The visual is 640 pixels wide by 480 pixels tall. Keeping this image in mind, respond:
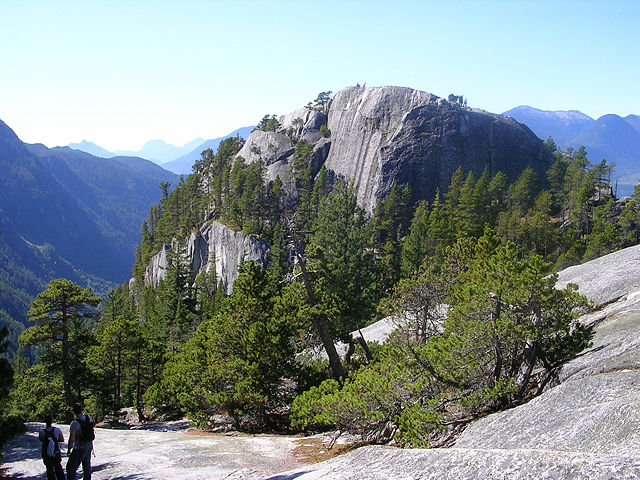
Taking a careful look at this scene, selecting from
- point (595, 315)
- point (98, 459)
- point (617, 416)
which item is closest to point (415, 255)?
point (595, 315)

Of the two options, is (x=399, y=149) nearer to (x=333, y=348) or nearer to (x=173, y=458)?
(x=333, y=348)

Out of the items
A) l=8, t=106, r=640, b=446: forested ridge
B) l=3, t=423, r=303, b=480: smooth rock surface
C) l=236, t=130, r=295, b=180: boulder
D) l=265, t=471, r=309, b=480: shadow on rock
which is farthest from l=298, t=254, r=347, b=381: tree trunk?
l=236, t=130, r=295, b=180: boulder

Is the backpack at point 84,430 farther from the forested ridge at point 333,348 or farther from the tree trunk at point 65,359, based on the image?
the tree trunk at point 65,359

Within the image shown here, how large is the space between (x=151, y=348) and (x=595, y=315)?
2910cm

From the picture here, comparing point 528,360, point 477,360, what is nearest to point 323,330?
point 477,360

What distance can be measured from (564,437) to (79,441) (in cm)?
1075

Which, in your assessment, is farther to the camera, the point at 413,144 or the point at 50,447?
the point at 413,144

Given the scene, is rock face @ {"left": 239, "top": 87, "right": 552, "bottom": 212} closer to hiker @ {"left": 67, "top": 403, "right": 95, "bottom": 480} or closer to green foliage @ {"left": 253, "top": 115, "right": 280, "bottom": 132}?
green foliage @ {"left": 253, "top": 115, "right": 280, "bottom": 132}

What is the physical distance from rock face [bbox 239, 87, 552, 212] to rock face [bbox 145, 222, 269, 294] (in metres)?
19.1

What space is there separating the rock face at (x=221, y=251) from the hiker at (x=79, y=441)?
6474 centimetres

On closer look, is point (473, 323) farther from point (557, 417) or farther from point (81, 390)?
point (81, 390)

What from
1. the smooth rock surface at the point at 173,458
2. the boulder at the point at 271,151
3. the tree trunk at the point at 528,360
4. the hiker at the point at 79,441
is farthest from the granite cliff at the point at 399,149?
the hiker at the point at 79,441

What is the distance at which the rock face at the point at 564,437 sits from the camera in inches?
229

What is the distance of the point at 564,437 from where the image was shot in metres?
8.03
